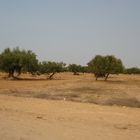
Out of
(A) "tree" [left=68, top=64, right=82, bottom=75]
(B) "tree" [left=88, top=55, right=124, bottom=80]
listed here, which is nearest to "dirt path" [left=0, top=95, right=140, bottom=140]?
(B) "tree" [left=88, top=55, right=124, bottom=80]

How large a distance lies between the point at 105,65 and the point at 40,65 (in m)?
15.8

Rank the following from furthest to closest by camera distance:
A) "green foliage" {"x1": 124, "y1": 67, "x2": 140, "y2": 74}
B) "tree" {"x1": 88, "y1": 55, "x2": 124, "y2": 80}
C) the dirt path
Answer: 1. "green foliage" {"x1": 124, "y1": 67, "x2": 140, "y2": 74}
2. "tree" {"x1": 88, "y1": 55, "x2": 124, "y2": 80}
3. the dirt path

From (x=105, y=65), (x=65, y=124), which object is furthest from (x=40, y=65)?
(x=65, y=124)

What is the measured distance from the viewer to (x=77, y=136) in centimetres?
1188

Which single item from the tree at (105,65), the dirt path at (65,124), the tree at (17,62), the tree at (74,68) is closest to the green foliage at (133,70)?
the tree at (74,68)

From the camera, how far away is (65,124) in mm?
14664

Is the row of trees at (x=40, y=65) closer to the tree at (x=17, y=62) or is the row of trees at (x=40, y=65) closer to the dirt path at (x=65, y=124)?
the tree at (x=17, y=62)

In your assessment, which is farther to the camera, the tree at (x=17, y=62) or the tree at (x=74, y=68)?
the tree at (x=74, y=68)

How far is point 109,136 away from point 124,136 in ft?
1.69

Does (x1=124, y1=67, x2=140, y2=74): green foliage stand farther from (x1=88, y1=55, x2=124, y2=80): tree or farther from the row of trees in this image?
(x1=88, y1=55, x2=124, y2=80): tree

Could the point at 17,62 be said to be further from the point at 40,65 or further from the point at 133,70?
the point at 133,70

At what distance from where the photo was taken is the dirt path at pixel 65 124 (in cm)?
1202

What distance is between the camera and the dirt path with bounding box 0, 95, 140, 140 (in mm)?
12016

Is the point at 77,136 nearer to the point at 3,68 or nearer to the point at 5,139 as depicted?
the point at 5,139
